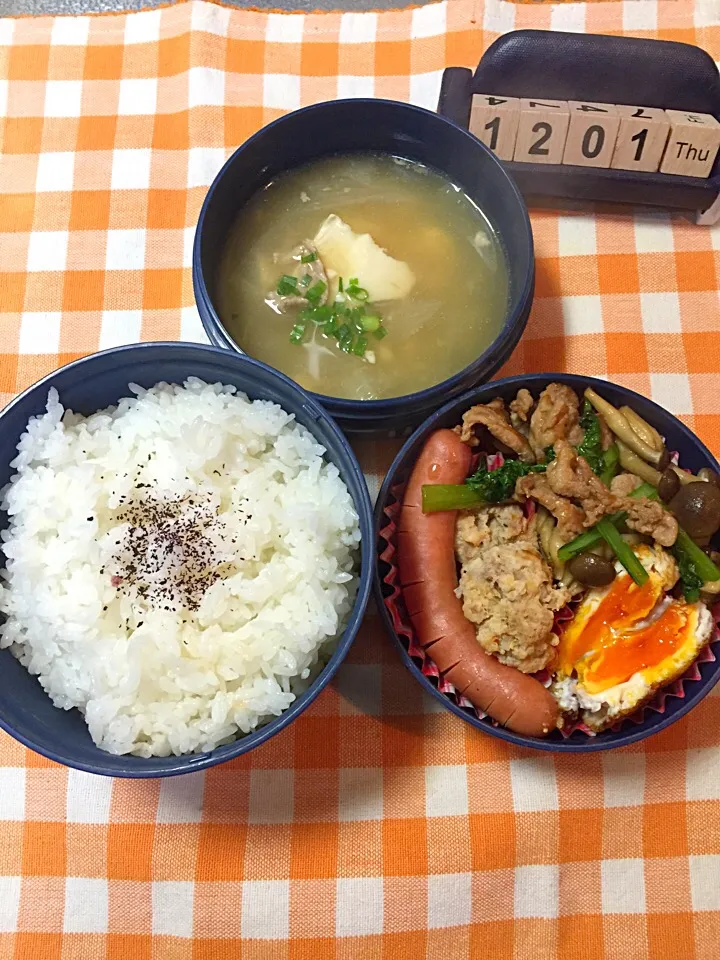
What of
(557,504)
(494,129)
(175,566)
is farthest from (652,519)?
(494,129)

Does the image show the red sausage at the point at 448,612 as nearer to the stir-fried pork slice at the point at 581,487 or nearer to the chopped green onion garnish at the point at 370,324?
the stir-fried pork slice at the point at 581,487

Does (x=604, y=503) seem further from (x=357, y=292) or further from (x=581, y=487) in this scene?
(x=357, y=292)

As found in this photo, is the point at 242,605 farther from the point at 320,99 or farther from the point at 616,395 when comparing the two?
the point at 320,99

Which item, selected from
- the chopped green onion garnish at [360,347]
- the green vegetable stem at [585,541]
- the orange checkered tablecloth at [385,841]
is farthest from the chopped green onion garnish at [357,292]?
the green vegetable stem at [585,541]

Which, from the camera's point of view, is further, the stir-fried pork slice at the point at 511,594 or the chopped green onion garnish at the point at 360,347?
the chopped green onion garnish at the point at 360,347

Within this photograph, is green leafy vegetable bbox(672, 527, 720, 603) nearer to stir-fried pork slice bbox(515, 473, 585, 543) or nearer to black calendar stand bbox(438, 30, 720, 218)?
stir-fried pork slice bbox(515, 473, 585, 543)

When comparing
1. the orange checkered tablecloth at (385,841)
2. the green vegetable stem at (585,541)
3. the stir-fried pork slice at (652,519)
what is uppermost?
the stir-fried pork slice at (652,519)
